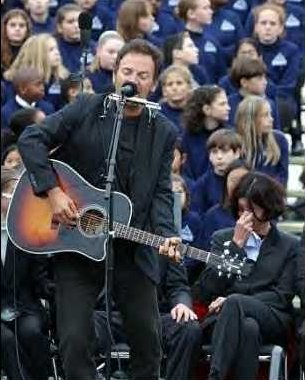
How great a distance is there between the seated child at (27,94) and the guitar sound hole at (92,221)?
448 centimetres

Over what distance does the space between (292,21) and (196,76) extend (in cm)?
155

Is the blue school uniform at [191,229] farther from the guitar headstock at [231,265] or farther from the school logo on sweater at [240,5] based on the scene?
the school logo on sweater at [240,5]

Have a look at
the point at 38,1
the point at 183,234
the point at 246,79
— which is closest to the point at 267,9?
the point at 246,79

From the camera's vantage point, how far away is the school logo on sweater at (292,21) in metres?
14.8

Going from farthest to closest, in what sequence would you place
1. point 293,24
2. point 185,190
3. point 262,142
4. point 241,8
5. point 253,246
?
point 241,8
point 293,24
point 262,142
point 185,190
point 253,246

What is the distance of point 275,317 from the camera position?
31.4ft

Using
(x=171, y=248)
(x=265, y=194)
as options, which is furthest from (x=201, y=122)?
(x=171, y=248)

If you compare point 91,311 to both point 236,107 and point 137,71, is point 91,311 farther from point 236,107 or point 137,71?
point 236,107

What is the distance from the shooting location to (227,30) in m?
14.7

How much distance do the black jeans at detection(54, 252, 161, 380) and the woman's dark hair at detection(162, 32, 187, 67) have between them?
19.4ft

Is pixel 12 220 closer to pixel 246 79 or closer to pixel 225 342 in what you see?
pixel 225 342

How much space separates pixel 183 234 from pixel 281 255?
1127 millimetres

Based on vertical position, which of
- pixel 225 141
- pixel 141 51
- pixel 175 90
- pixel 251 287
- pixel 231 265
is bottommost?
pixel 251 287

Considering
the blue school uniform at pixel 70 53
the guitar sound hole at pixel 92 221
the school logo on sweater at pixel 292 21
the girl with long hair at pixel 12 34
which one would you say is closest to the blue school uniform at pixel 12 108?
the girl with long hair at pixel 12 34
